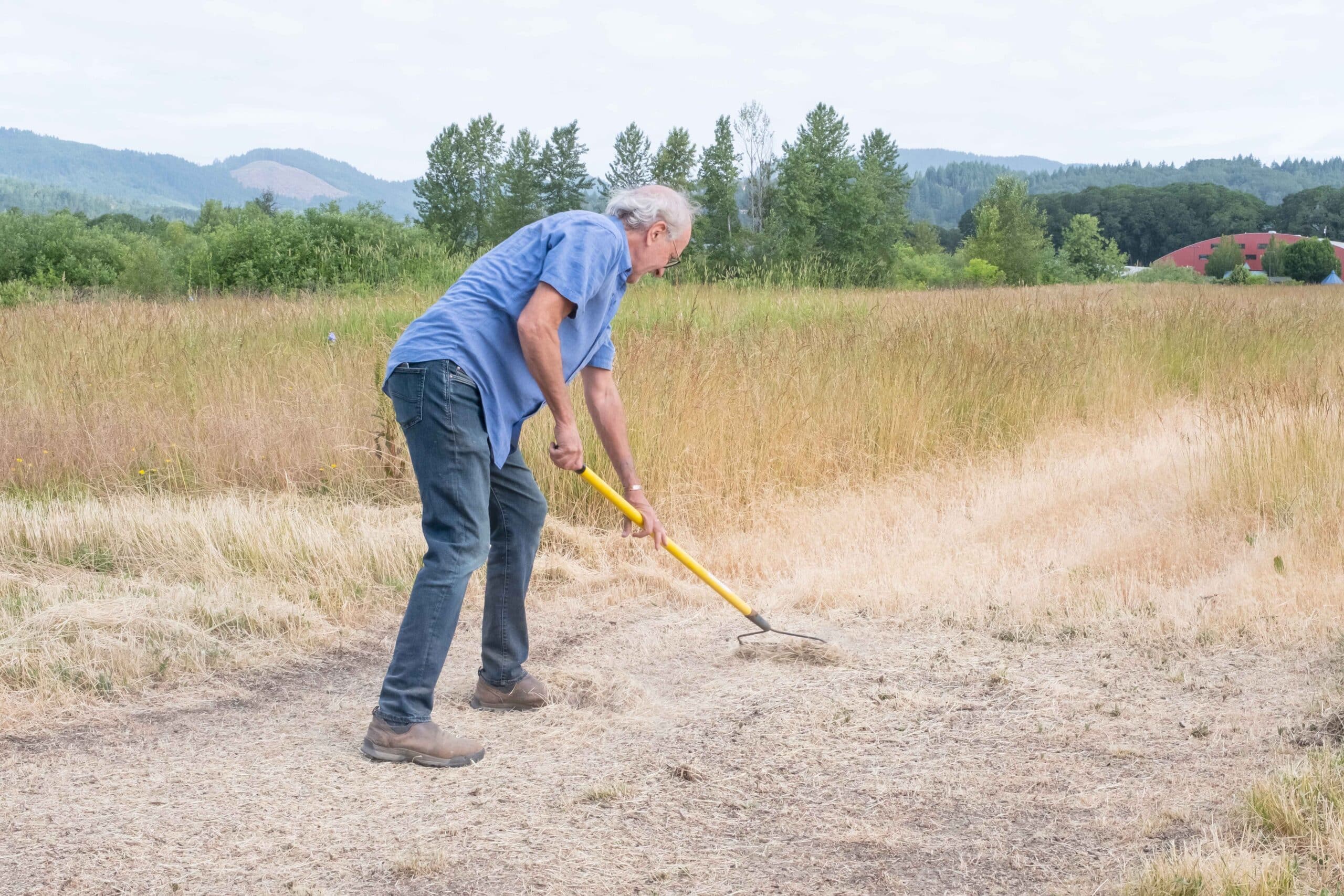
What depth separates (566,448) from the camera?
9.44 feet

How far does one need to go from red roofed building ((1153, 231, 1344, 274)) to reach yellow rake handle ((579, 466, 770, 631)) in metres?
98.7

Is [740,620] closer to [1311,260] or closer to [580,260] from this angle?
[580,260]

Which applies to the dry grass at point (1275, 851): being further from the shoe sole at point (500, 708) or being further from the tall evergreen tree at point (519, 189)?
→ the tall evergreen tree at point (519, 189)

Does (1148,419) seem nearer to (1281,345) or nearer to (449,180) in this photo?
(1281,345)

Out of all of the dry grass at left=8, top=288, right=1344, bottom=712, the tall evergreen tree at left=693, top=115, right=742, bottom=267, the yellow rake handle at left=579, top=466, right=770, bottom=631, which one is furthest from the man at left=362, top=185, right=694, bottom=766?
the tall evergreen tree at left=693, top=115, right=742, bottom=267

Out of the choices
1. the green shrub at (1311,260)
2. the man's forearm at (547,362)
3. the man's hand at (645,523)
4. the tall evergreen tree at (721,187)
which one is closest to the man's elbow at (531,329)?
the man's forearm at (547,362)

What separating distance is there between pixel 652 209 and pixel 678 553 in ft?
3.79

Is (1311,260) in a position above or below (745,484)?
above

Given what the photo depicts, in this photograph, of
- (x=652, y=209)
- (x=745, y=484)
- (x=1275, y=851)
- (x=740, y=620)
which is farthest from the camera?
(x=745, y=484)

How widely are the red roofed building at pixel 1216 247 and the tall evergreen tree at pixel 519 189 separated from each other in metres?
66.2

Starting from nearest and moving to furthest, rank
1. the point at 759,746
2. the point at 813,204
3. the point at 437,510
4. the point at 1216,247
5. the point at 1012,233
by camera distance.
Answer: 1. the point at 437,510
2. the point at 759,746
3. the point at 813,204
4. the point at 1012,233
5. the point at 1216,247

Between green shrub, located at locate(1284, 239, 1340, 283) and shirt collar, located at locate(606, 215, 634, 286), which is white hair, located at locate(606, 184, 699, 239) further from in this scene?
green shrub, located at locate(1284, 239, 1340, 283)

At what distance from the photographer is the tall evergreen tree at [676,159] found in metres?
37.7

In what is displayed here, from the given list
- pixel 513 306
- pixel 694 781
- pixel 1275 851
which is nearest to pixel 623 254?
pixel 513 306
